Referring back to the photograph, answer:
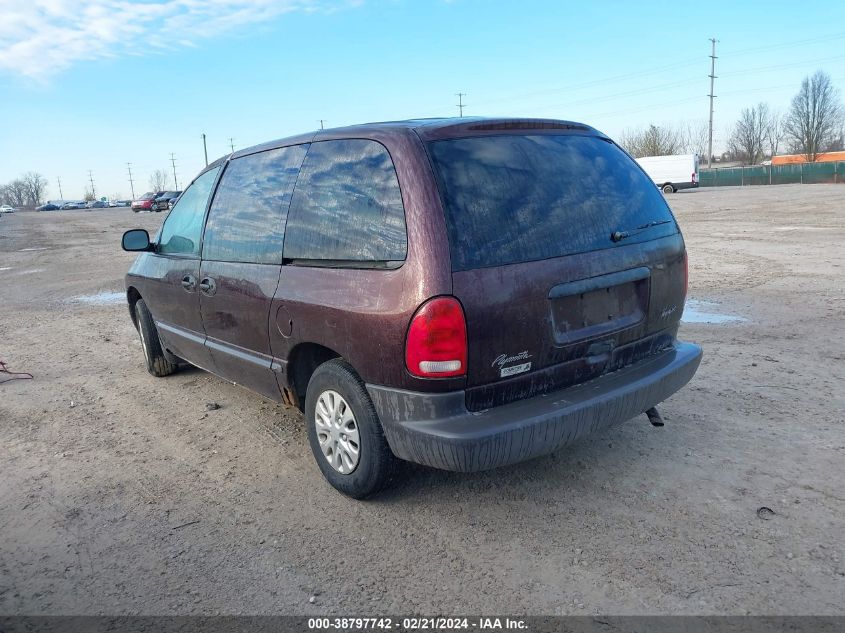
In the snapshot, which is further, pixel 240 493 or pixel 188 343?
pixel 188 343

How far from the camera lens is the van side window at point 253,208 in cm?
383

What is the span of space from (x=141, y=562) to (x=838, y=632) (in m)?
2.87

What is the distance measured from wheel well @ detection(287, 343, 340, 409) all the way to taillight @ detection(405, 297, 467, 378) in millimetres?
811

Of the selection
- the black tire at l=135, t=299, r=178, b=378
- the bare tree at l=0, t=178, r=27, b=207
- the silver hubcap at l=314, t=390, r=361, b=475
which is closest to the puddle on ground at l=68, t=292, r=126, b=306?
the black tire at l=135, t=299, r=178, b=378

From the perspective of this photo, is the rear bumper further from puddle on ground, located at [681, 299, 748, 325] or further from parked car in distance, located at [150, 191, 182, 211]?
parked car in distance, located at [150, 191, 182, 211]

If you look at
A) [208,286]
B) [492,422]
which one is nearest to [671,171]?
[208,286]

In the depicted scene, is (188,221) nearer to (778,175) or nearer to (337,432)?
(337,432)

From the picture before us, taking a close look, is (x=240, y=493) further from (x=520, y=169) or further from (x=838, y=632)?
(x=838, y=632)

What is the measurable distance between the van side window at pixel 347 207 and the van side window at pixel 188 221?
1357 millimetres

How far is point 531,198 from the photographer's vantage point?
3.18 metres

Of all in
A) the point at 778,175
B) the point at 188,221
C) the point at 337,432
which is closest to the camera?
the point at 337,432

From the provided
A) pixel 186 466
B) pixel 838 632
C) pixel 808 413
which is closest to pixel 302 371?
pixel 186 466

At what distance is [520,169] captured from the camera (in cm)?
324

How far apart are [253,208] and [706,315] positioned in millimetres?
5255
